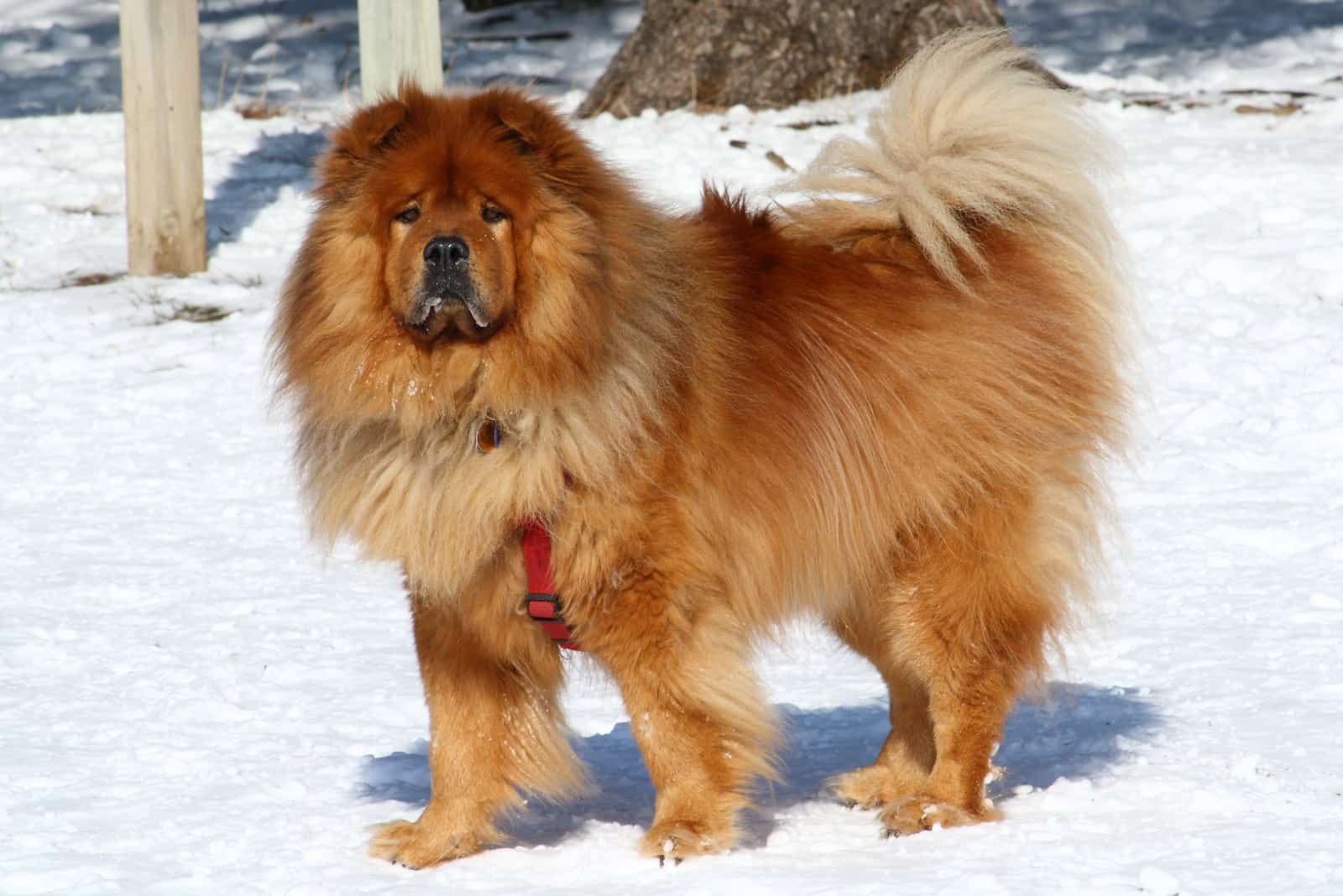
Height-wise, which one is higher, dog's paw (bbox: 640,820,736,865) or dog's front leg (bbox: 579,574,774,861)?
dog's front leg (bbox: 579,574,774,861)

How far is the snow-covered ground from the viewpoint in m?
→ 3.42

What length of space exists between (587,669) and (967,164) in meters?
1.57

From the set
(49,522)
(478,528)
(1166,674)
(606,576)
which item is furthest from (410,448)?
(49,522)

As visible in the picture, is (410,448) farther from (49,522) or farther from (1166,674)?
(49,522)

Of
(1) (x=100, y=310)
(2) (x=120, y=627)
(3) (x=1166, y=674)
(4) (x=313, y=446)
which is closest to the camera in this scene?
(4) (x=313, y=446)

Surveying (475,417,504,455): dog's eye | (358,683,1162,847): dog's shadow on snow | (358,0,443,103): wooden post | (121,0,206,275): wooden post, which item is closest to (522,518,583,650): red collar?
(475,417,504,455): dog's eye

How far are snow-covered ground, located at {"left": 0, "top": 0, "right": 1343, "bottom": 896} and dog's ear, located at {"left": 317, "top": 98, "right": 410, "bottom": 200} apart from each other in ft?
2.35

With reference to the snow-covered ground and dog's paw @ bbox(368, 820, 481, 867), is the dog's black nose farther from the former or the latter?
dog's paw @ bbox(368, 820, 481, 867)

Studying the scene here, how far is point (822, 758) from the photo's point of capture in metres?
4.36

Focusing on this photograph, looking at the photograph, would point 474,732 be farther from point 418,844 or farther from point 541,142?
point 541,142

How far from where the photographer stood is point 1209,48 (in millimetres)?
10812

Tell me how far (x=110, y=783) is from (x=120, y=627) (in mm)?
1261

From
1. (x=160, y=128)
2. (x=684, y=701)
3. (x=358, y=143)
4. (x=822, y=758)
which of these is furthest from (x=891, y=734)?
(x=160, y=128)

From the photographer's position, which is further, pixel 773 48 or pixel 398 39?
pixel 773 48
